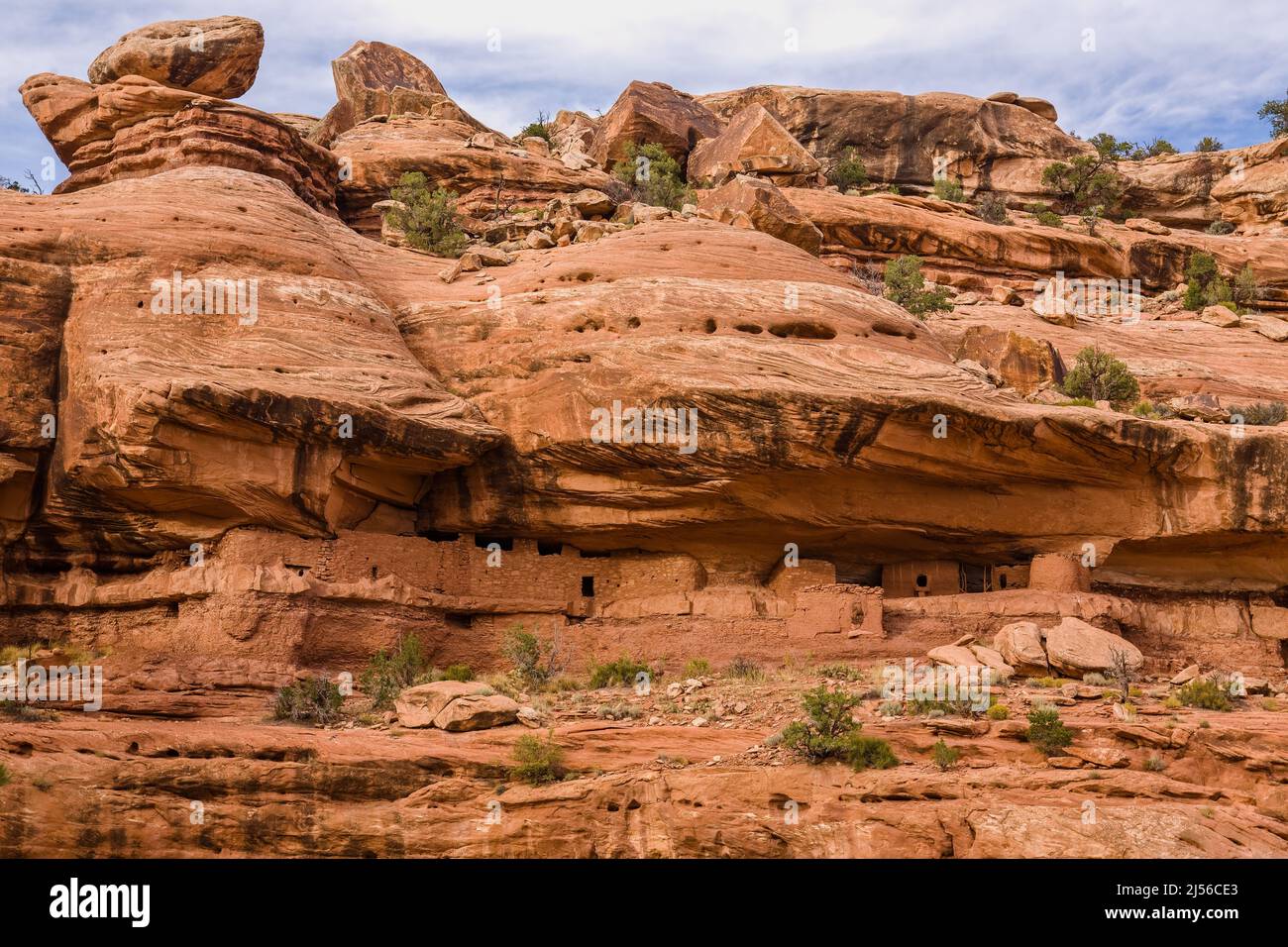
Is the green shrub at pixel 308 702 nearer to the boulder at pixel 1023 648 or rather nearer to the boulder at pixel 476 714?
the boulder at pixel 476 714

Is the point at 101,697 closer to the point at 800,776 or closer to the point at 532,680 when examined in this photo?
the point at 532,680

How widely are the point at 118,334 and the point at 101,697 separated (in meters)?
6.53

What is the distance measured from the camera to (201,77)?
37.4m

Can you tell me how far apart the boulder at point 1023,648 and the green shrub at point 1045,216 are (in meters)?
27.4

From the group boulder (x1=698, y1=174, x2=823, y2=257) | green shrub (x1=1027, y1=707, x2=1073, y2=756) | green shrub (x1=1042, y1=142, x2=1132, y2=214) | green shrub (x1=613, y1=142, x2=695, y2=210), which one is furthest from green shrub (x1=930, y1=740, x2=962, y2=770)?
green shrub (x1=1042, y1=142, x2=1132, y2=214)

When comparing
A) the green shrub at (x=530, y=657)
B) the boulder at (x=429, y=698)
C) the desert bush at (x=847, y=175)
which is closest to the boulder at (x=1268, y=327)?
the desert bush at (x=847, y=175)

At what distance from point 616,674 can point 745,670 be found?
2.03 meters

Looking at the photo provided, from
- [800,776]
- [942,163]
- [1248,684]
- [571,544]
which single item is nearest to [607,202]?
[571,544]

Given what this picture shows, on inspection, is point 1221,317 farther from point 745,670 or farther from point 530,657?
point 530,657

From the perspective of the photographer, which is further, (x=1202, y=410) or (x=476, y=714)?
(x=1202, y=410)

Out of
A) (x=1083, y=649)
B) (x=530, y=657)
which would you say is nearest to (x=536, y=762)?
(x=530, y=657)

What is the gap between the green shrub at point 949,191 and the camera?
52.1m

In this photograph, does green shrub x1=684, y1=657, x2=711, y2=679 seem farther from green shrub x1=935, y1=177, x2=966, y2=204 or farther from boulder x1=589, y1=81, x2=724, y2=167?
green shrub x1=935, y1=177, x2=966, y2=204

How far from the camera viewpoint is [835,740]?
57.2ft
